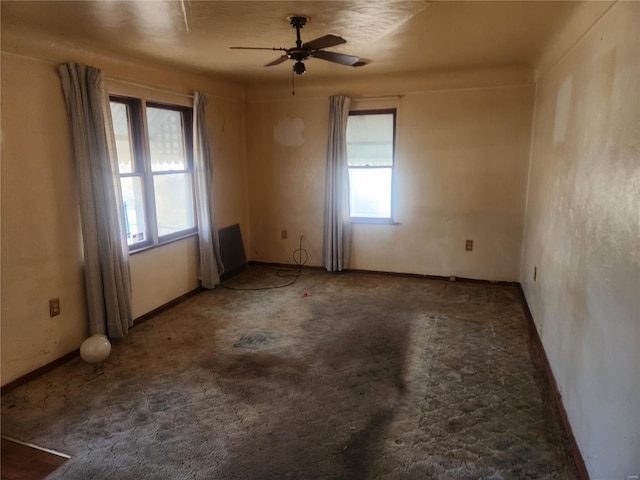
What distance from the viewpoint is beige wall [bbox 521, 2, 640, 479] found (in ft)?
4.98

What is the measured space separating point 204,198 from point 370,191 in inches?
77.3

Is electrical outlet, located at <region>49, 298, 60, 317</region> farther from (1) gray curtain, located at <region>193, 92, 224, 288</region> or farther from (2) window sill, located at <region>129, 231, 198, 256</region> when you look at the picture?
(1) gray curtain, located at <region>193, 92, 224, 288</region>

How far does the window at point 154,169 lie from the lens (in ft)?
12.1

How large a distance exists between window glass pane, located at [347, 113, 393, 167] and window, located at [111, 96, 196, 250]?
1860 mm

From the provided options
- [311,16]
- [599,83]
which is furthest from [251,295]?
[599,83]

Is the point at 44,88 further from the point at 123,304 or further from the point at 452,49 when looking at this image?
the point at 452,49

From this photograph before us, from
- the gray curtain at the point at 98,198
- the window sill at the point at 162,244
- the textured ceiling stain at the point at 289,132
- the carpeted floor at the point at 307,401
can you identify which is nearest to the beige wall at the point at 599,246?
the carpeted floor at the point at 307,401

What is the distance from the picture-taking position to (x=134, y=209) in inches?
151

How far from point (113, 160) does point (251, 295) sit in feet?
6.46

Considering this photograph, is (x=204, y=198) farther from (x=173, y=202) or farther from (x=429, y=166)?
(x=429, y=166)

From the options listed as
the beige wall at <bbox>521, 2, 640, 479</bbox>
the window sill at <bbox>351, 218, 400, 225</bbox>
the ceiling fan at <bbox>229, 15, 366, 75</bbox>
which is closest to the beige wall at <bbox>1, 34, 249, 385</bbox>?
the ceiling fan at <bbox>229, 15, 366, 75</bbox>

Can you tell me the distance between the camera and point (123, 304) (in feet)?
11.3

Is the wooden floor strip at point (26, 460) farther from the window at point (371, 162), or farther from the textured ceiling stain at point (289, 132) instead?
the textured ceiling stain at point (289, 132)

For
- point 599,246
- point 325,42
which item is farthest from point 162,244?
point 599,246
